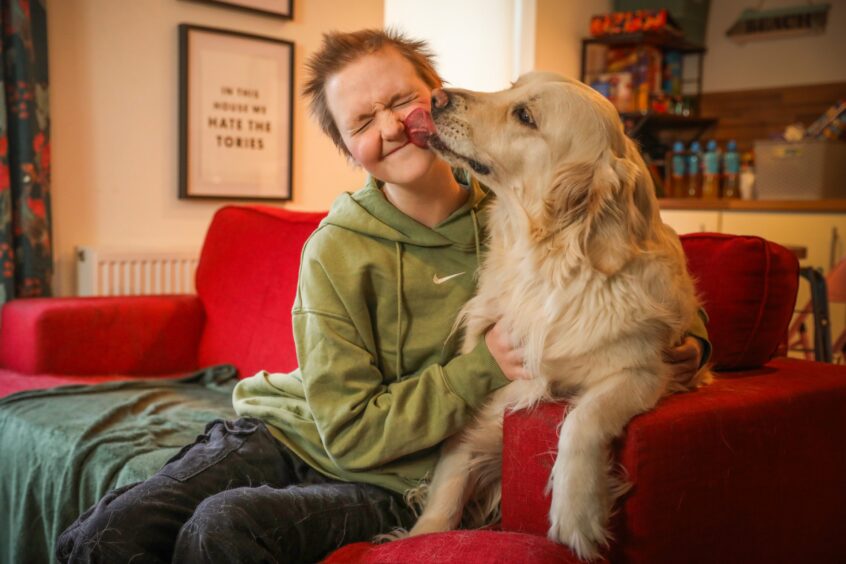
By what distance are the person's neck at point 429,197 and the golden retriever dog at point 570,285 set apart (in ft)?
0.57

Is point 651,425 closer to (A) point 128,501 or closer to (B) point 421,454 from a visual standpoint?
(B) point 421,454

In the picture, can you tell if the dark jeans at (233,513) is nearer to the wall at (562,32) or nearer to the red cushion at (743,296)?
the red cushion at (743,296)

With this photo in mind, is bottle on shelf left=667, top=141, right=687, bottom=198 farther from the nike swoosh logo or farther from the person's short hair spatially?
the nike swoosh logo

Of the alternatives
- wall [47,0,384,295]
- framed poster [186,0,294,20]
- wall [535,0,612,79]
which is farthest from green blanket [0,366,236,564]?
wall [535,0,612,79]

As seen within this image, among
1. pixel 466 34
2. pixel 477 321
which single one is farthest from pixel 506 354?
pixel 466 34

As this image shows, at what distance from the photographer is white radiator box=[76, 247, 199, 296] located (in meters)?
3.28

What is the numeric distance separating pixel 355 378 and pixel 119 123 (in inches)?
95.8

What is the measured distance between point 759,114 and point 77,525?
489 centimetres

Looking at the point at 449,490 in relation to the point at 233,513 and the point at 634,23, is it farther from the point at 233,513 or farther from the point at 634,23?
the point at 634,23

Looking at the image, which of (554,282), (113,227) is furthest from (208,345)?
(554,282)

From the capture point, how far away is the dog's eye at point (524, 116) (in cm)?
134

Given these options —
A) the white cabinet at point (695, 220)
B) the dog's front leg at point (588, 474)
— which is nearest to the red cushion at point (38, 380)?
the dog's front leg at point (588, 474)

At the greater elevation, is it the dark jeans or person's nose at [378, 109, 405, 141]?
person's nose at [378, 109, 405, 141]

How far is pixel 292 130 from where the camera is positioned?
3.95 meters
